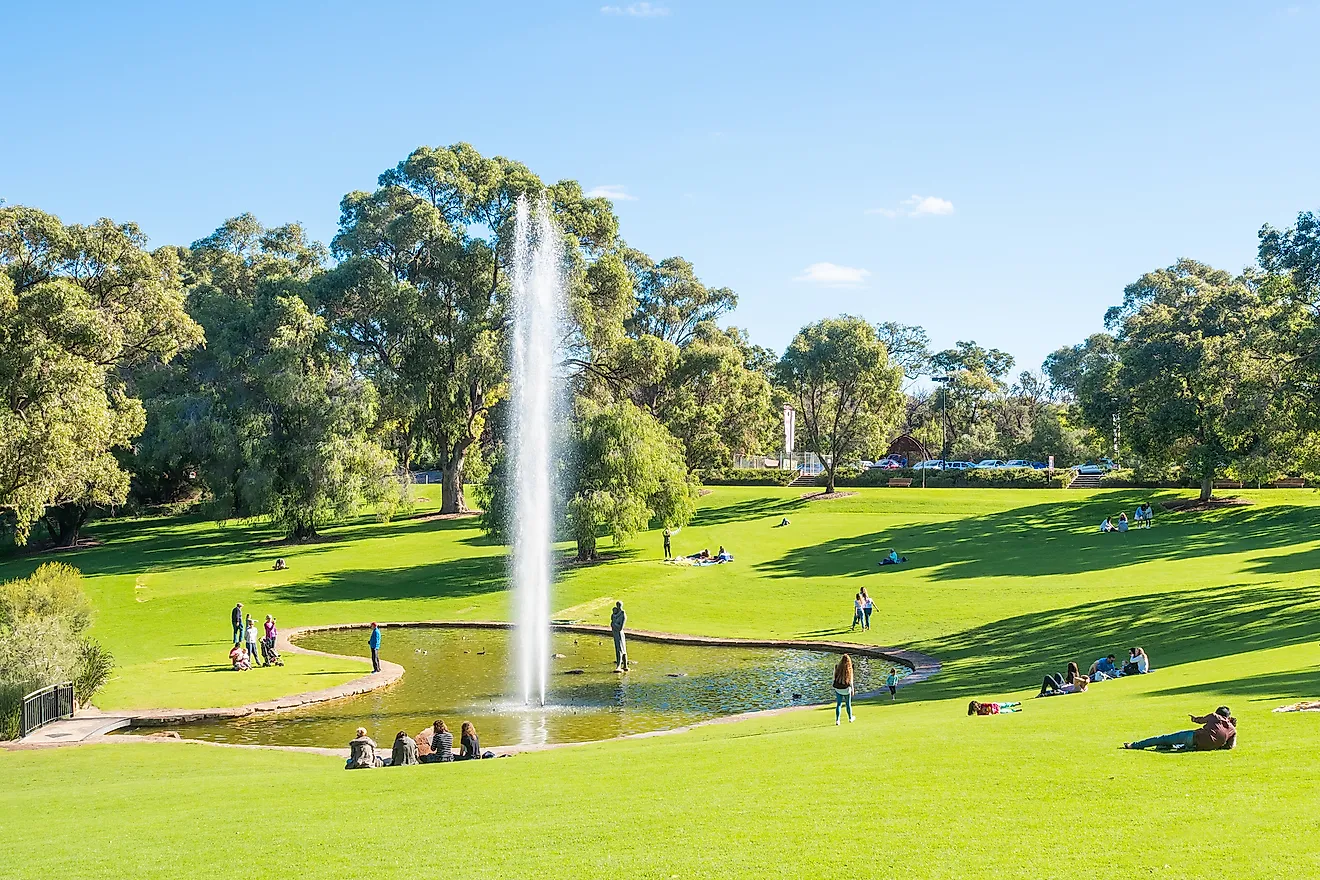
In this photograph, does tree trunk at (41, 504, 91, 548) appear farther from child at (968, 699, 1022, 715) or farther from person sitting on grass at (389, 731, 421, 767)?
child at (968, 699, 1022, 715)

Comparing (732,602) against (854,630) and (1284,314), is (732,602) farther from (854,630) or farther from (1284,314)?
(1284,314)

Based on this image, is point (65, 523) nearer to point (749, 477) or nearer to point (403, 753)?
point (749, 477)

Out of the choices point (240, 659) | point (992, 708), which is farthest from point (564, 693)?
point (992, 708)

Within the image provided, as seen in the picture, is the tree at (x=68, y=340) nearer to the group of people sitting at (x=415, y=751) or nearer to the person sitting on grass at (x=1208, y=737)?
the group of people sitting at (x=415, y=751)

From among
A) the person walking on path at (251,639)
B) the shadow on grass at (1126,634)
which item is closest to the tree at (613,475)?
the person walking on path at (251,639)

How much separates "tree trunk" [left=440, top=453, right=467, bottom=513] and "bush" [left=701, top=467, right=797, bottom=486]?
29262mm

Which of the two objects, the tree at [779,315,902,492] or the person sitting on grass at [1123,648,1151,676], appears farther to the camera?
the tree at [779,315,902,492]

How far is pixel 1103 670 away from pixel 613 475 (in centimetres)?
3035

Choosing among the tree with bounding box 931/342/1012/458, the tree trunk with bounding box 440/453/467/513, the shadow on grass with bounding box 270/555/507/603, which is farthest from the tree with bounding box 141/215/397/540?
the tree with bounding box 931/342/1012/458

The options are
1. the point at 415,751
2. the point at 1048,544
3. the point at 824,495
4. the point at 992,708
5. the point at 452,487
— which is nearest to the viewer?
the point at 415,751

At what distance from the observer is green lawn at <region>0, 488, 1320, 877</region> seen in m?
11.2

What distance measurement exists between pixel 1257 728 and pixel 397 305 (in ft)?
192

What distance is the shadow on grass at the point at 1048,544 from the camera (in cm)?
5056

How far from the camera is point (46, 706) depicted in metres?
25.3
